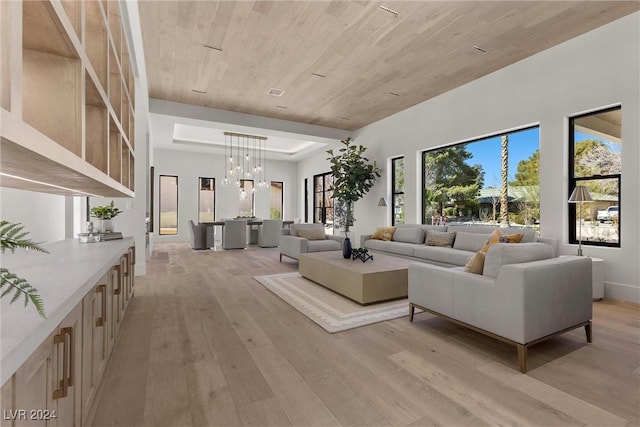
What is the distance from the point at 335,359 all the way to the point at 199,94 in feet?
18.4

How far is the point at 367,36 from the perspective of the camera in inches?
159

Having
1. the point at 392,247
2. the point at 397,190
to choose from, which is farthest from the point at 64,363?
the point at 397,190

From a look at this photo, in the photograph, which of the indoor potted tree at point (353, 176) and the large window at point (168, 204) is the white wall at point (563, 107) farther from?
the large window at point (168, 204)

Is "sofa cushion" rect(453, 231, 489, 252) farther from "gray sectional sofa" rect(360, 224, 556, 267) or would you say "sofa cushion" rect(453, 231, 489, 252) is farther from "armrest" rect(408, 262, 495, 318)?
"armrest" rect(408, 262, 495, 318)

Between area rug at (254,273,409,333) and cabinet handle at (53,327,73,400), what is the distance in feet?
6.61

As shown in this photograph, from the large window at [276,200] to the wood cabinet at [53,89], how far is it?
415 inches

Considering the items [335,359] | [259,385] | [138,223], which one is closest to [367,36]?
[335,359]

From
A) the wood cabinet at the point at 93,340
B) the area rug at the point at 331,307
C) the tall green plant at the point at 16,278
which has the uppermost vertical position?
the tall green plant at the point at 16,278

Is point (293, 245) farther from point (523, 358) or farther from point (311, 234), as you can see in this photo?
point (523, 358)

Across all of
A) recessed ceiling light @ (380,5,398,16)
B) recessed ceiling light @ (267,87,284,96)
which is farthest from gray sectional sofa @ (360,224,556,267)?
recessed ceiling light @ (267,87,284,96)

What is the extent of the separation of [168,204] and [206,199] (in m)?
1.23

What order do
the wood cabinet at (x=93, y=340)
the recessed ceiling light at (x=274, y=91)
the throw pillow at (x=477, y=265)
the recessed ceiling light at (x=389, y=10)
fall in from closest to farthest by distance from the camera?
the wood cabinet at (x=93, y=340), the throw pillow at (x=477, y=265), the recessed ceiling light at (x=389, y=10), the recessed ceiling light at (x=274, y=91)

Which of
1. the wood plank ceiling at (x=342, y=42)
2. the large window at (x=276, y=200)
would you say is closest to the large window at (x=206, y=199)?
the large window at (x=276, y=200)

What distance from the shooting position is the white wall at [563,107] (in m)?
3.78
